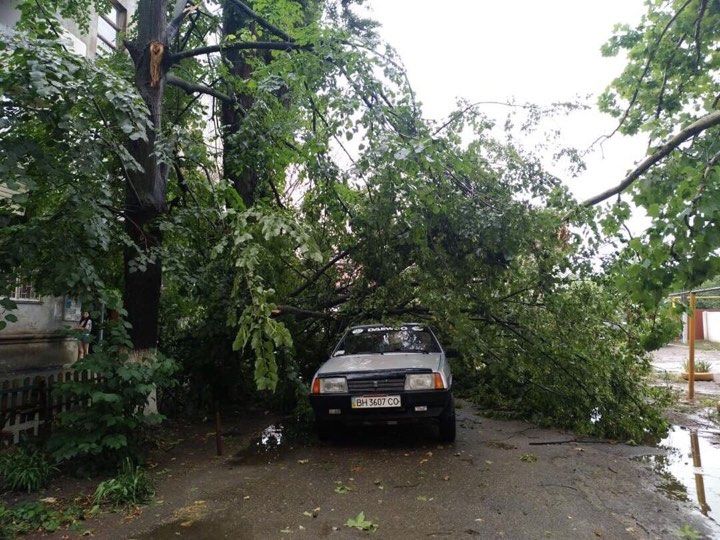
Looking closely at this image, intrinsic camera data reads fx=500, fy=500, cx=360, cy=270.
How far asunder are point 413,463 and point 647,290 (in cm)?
309

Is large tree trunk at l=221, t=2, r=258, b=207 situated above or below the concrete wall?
above

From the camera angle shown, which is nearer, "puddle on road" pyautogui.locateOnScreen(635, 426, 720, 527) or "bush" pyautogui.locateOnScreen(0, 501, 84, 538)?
"bush" pyautogui.locateOnScreen(0, 501, 84, 538)

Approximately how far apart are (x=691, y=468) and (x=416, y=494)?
3.20 meters

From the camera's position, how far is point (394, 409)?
5.71 meters

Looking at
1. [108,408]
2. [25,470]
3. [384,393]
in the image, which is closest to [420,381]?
[384,393]

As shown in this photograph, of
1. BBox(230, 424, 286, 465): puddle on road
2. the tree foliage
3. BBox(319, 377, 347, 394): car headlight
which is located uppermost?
the tree foliage

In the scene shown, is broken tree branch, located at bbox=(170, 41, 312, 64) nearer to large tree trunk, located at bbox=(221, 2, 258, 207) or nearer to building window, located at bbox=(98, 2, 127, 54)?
large tree trunk, located at bbox=(221, 2, 258, 207)

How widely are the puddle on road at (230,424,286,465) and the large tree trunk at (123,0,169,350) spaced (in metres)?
1.77

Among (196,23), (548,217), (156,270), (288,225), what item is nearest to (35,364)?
(156,270)

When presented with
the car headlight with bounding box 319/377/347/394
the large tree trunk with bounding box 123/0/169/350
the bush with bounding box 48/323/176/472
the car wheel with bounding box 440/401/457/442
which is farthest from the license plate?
the large tree trunk with bounding box 123/0/169/350

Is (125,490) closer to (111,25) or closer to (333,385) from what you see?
(333,385)

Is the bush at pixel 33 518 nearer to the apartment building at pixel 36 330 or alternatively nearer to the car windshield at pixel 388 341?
the car windshield at pixel 388 341

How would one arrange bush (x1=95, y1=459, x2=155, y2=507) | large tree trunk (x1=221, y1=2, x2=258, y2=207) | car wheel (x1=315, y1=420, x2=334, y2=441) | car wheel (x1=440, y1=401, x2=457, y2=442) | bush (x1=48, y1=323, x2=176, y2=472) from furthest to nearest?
large tree trunk (x1=221, y1=2, x2=258, y2=207) → car wheel (x1=315, y1=420, x2=334, y2=441) → car wheel (x1=440, y1=401, x2=457, y2=442) → bush (x1=48, y1=323, x2=176, y2=472) → bush (x1=95, y1=459, x2=155, y2=507)

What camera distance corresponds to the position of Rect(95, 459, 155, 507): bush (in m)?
4.39
